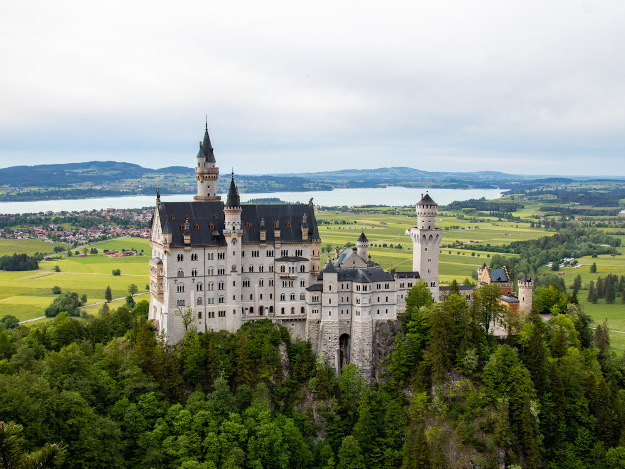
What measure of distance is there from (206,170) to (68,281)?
263ft

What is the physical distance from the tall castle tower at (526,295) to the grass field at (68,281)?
86.8 metres

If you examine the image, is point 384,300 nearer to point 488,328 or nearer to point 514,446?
point 488,328

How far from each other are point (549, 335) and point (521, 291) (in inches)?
259

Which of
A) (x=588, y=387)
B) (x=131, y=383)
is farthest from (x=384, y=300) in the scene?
(x=131, y=383)

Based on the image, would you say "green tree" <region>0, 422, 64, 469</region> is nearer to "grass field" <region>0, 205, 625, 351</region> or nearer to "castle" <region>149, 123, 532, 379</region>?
"castle" <region>149, 123, 532, 379</region>

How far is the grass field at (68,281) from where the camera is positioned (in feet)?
404

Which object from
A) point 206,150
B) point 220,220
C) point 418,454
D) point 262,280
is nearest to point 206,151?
point 206,150

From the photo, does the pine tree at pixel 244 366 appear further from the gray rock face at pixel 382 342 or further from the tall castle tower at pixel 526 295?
the tall castle tower at pixel 526 295

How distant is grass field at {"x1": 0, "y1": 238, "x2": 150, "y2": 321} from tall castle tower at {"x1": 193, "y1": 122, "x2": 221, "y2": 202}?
180 feet

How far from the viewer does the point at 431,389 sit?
6869cm

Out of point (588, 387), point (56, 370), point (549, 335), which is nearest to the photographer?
point (56, 370)

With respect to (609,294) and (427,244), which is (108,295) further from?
(609,294)

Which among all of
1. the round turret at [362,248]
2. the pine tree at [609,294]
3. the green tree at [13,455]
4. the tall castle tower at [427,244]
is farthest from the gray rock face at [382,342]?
the pine tree at [609,294]

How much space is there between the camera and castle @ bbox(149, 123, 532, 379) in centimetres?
7062
